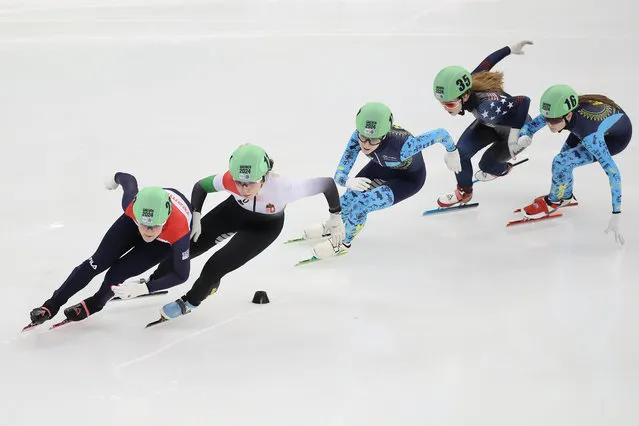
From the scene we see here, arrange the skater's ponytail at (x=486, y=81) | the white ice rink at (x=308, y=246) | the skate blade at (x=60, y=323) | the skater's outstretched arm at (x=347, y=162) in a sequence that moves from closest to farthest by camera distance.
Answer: the white ice rink at (x=308, y=246), the skate blade at (x=60, y=323), the skater's outstretched arm at (x=347, y=162), the skater's ponytail at (x=486, y=81)

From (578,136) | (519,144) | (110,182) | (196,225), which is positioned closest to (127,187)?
(110,182)

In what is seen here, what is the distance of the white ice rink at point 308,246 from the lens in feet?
12.4

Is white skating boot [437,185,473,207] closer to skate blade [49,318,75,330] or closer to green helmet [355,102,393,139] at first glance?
green helmet [355,102,393,139]

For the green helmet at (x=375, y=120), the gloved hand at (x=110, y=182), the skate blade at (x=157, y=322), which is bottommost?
the skate blade at (x=157, y=322)

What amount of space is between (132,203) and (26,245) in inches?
55.7

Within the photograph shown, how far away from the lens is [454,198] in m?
6.10

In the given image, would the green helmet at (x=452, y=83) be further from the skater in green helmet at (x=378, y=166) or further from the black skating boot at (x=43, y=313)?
the black skating boot at (x=43, y=313)

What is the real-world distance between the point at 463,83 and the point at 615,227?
1.37 metres

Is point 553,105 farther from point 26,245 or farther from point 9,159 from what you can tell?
point 9,159

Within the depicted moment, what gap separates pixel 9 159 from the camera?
644 centimetres

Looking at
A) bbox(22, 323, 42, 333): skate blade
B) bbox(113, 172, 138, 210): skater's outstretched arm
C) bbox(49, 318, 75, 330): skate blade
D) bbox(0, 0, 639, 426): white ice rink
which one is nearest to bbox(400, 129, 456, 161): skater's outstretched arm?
bbox(0, 0, 639, 426): white ice rink

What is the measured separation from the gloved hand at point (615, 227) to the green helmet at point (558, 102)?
733mm

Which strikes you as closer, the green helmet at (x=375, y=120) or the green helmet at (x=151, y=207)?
the green helmet at (x=151, y=207)

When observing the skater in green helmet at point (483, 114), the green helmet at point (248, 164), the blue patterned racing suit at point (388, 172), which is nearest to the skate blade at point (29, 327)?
the green helmet at point (248, 164)
